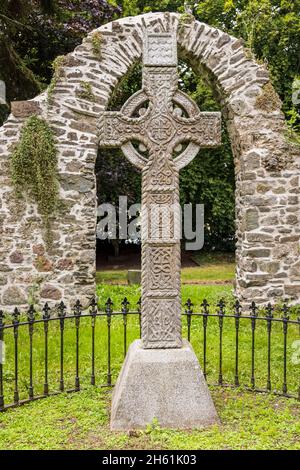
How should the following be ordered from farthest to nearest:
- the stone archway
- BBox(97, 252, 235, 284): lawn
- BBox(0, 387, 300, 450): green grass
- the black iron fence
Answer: BBox(97, 252, 235, 284): lawn → the stone archway → the black iron fence → BBox(0, 387, 300, 450): green grass

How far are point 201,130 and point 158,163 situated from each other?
0.49m

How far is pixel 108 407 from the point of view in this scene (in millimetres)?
5027

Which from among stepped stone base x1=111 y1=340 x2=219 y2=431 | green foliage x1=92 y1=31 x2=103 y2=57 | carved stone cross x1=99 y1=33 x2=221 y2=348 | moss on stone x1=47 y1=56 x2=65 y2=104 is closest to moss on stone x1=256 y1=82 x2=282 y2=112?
green foliage x1=92 y1=31 x2=103 y2=57

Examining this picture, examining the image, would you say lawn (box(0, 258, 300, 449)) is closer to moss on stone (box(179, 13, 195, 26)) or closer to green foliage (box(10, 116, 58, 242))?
green foliage (box(10, 116, 58, 242))

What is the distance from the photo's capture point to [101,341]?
7.28 m

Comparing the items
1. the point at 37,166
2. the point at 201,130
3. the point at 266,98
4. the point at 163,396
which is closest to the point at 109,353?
the point at 163,396

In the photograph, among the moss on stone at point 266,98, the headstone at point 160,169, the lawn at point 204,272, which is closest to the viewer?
the headstone at point 160,169

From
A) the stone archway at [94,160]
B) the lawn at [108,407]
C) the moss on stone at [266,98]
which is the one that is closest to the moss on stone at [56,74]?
the stone archway at [94,160]

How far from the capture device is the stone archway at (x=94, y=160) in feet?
29.8

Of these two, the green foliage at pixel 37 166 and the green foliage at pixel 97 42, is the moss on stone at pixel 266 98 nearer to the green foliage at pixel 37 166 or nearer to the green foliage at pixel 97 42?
the green foliage at pixel 97 42

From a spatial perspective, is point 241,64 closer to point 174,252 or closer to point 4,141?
point 4,141

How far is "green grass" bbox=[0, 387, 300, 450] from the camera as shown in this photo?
167 inches

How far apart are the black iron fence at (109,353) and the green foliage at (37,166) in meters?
1.98

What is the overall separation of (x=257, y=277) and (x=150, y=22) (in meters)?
4.73
